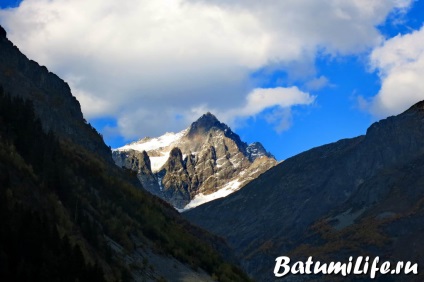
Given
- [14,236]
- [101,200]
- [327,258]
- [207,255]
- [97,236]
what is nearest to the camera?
[14,236]

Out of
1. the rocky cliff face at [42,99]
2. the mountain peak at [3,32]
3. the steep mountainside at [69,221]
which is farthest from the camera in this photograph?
the mountain peak at [3,32]

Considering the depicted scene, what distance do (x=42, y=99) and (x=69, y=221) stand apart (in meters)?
41.6

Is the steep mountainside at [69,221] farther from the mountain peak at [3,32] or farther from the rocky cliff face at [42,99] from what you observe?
the mountain peak at [3,32]

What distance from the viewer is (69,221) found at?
1041 inches

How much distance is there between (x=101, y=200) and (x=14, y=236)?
22566mm

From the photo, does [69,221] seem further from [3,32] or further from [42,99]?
[3,32]

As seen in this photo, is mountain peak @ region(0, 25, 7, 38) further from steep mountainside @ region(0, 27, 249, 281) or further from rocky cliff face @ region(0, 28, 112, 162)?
steep mountainside @ region(0, 27, 249, 281)

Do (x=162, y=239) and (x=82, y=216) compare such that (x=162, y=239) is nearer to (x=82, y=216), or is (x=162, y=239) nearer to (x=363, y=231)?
(x=82, y=216)

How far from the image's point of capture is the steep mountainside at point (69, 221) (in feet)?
62.3

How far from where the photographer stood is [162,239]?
44031mm

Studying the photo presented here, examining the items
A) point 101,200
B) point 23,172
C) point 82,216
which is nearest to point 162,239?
point 101,200

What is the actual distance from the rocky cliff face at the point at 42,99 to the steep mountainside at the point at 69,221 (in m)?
0.31

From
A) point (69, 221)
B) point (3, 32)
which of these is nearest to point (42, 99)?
point (3, 32)

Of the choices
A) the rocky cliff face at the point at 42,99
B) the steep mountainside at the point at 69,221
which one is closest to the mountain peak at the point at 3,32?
the rocky cliff face at the point at 42,99
